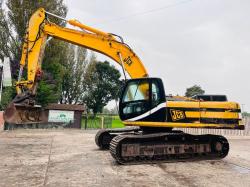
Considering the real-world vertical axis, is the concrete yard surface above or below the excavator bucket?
below

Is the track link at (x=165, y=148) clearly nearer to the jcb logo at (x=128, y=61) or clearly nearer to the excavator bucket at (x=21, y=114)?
the jcb logo at (x=128, y=61)

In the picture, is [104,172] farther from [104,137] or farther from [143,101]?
[104,137]

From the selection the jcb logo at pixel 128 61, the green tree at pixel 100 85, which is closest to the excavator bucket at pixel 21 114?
the jcb logo at pixel 128 61

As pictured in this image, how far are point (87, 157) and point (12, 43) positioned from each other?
2238cm

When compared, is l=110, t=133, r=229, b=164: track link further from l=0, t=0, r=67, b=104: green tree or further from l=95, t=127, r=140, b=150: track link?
l=0, t=0, r=67, b=104: green tree

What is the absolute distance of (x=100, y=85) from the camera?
51.6 meters

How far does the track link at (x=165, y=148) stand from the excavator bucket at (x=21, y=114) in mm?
3326

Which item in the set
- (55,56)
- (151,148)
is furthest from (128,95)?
(55,56)

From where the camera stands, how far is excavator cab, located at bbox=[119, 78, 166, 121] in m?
8.66

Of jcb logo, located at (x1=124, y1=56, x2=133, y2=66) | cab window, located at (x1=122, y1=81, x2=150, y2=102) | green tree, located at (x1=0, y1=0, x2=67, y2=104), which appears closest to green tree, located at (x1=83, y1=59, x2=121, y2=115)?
green tree, located at (x1=0, y1=0, x2=67, y2=104)

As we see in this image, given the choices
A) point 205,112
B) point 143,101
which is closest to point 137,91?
point 143,101

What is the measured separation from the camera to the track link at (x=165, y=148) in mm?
7965

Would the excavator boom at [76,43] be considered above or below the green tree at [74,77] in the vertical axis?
below

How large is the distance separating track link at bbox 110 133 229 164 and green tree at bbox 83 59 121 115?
40688 mm
